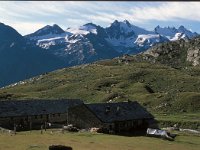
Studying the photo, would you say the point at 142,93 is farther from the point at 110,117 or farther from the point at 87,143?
the point at 87,143

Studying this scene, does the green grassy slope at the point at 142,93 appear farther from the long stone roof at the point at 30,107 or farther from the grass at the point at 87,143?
the grass at the point at 87,143

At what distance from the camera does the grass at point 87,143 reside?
180ft

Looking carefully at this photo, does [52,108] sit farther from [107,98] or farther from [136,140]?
[107,98]

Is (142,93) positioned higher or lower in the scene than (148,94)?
lower

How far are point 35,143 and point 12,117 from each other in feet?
102

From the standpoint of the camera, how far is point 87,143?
195 ft

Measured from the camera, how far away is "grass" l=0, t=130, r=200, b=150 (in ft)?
180

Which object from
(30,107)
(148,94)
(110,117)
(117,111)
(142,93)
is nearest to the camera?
(110,117)

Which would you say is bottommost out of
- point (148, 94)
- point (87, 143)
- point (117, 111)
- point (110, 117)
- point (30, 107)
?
point (87, 143)

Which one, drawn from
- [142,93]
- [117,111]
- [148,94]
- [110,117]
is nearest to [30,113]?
[110,117]

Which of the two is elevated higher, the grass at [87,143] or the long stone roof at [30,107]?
the long stone roof at [30,107]

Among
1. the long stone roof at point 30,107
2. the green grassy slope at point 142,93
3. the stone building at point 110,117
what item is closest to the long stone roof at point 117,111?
the stone building at point 110,117

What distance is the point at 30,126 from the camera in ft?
272

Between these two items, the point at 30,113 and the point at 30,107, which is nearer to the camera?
the point at 30,113
